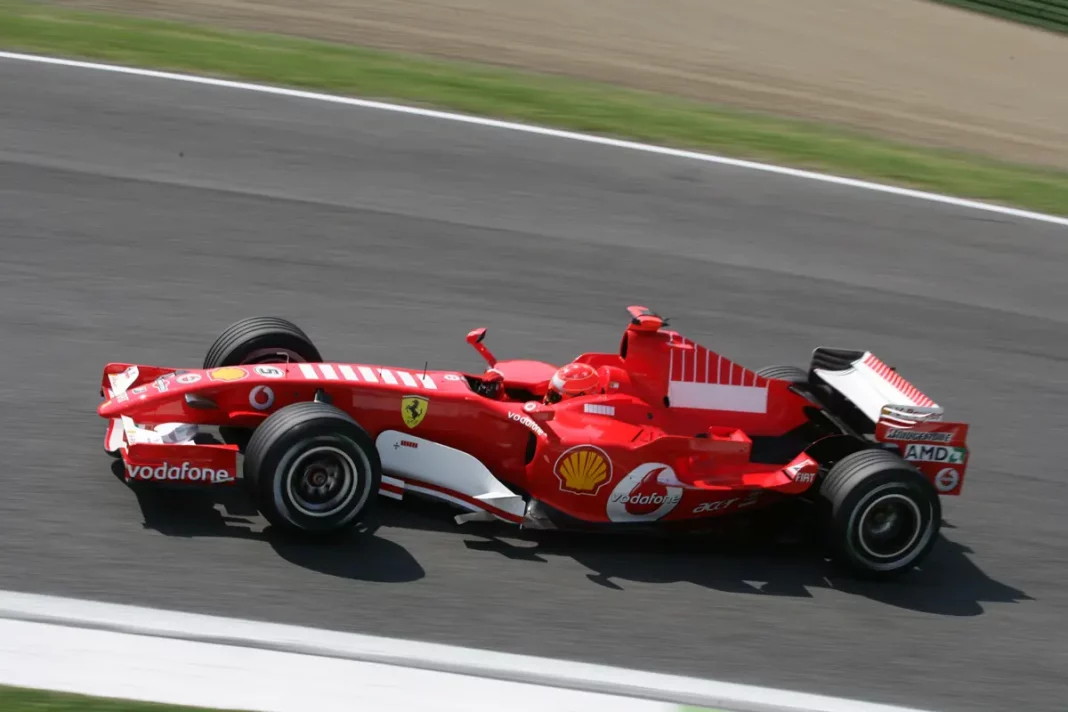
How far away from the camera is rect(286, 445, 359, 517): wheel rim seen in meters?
6.35

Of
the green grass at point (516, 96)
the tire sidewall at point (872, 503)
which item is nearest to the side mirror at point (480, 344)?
the tire sidewall at point (872, 503)

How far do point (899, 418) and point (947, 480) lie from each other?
0.44m

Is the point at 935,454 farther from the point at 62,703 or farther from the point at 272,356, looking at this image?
the point at 62,703

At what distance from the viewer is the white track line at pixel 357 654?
5.50 metres

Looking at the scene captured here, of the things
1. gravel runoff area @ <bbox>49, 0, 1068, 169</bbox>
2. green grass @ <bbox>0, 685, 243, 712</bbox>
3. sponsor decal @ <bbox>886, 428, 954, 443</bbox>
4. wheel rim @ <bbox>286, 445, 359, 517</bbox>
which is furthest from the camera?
gravel runoff area @ <bbox>49, 0, 1068, 169</bbox>

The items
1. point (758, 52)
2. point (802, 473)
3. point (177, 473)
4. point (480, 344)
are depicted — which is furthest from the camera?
point (758, 52)

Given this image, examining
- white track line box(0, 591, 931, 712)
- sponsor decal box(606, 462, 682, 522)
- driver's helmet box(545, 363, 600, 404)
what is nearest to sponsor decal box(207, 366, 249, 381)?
white track line box(0, 591, 931, 712)

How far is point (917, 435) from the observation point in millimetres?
7293

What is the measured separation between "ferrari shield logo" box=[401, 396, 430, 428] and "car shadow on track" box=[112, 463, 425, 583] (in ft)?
1.88

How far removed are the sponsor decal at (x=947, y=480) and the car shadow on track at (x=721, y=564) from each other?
439mm

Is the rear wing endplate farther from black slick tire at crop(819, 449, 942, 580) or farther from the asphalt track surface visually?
the asphalt track surface

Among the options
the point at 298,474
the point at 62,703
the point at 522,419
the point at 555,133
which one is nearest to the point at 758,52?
the point at 555,133

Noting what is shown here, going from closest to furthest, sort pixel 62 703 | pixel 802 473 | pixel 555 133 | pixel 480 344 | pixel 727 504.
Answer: pixel 62 703, pixel 802 473, pixel 727 504, pixel 480 344, pixel 555 133

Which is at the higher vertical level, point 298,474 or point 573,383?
point 573,383
